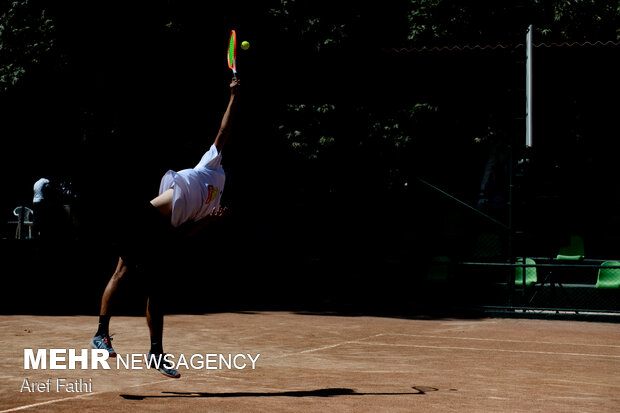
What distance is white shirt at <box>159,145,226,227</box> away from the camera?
6.98 m

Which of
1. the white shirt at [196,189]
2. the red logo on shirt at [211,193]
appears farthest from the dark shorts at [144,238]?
the red logo on shirt at [211,193]

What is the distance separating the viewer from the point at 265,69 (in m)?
18.4

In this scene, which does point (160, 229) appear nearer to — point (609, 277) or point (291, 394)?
point (291, 394)

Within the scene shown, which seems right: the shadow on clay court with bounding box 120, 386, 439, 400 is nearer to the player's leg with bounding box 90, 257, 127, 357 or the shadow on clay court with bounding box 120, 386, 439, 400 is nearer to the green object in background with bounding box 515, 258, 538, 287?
the player's leg with bounding box 90, 257, 127, 357

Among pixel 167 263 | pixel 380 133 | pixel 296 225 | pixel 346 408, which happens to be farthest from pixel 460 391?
pixel 380 133

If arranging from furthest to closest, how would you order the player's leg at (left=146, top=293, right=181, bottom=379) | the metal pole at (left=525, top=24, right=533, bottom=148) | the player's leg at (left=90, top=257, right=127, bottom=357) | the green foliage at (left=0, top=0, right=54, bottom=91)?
the green foliage at (left=0, top=0, right=54, bottom=91) < the metal pole at (left=525, top=24, right=533, bottom=148) < the player's leg at (left=90, top=257, right=127, bottom=357) < the player's leg at (left=146, top=293, right=181, bottom=379)

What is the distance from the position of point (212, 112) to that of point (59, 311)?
6446 mm

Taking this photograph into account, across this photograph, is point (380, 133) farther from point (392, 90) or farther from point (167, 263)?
point (167, 263)

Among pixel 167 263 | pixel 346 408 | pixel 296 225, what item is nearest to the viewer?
pixel 346 408

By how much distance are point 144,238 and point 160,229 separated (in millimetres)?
141

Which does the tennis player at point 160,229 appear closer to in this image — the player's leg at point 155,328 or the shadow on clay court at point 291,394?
the player's leg at point 155,328

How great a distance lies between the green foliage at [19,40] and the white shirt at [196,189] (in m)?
16.8

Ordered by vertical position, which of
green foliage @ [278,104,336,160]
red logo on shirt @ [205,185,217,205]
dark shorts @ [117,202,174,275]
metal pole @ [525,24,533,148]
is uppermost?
green foliage @ [278,104,336,160]

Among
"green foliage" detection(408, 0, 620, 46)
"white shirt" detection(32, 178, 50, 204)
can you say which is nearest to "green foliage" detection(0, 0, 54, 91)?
"white shirt" detection(32, 178, 50, 204)
